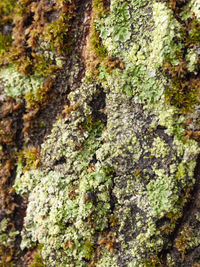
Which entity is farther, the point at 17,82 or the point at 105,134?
the point at 17,82

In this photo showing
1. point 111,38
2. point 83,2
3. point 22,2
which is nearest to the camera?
point 111,38

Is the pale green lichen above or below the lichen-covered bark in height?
above

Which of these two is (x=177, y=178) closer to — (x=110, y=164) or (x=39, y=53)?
(x=110, y=164)

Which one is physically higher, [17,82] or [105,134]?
[17,82]

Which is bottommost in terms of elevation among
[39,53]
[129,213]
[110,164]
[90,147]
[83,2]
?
[129,213]

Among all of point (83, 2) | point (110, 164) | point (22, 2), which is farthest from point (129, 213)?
point (22, 2)

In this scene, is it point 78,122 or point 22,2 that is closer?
point 78,122
